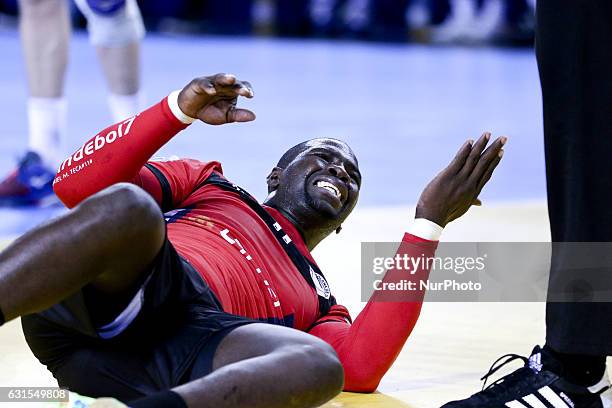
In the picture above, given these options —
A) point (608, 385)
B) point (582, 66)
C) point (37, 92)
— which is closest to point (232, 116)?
point (582, 66)

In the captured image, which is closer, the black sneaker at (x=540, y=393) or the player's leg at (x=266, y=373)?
the player's leg at (x=266, y=373)

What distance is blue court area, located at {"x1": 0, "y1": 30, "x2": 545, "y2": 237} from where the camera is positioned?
501cm

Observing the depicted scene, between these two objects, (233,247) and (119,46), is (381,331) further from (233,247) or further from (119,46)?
Answer: (119,46)

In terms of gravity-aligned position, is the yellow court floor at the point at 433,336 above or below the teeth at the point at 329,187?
below

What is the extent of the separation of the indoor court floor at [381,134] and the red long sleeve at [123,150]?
41 centimetres

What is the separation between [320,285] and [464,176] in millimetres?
519

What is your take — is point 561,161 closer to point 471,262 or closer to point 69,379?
point 69,379

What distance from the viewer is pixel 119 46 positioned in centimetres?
456

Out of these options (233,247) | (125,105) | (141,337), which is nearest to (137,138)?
(233,247)

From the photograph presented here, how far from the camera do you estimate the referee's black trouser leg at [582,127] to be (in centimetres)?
199

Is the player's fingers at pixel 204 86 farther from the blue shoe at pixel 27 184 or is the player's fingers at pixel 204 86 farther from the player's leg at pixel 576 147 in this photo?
the blue shoe at pixel 27 184

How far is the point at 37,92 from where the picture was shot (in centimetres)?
438

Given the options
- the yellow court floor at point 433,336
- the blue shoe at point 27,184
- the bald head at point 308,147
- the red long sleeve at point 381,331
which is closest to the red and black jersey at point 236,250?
the red long sleeve at point 381,331

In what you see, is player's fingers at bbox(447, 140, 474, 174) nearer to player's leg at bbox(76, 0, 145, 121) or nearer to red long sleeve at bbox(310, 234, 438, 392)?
red long sleeve at bbox(310, 234, 438, 392)
